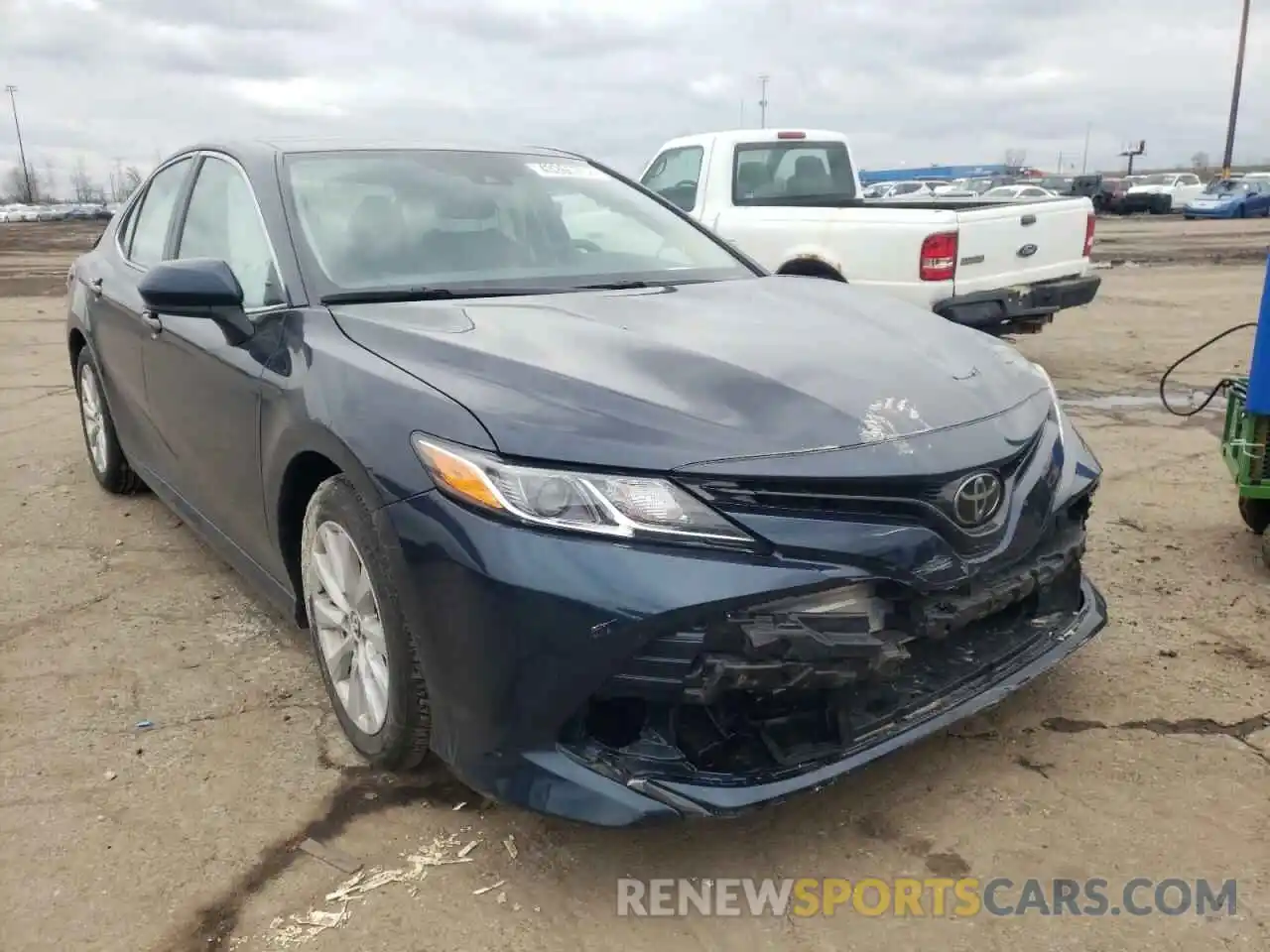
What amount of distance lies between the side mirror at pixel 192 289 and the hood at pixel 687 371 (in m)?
0.30

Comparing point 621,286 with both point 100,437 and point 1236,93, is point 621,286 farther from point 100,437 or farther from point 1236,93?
point 1236,93

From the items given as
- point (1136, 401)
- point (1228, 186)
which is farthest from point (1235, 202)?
point (1136, 401)

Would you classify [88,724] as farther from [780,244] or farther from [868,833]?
[780,244]

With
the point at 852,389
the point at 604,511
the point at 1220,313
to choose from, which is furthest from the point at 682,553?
the point at 1220,313

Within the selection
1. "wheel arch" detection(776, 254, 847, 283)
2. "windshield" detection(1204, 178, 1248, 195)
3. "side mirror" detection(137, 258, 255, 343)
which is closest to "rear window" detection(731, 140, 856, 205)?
"wheel arch" detection(776, 254, 847, 283)

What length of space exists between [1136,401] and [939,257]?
160 cm

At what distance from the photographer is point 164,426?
3742 millimetres

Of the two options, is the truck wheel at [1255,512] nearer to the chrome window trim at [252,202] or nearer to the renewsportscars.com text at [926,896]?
the renewsportscars.com text at [926,896]

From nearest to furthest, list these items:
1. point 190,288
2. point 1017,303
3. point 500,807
Answer: point 500,807
point 190,288
point 1017,303

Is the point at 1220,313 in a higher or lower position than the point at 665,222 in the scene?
lower

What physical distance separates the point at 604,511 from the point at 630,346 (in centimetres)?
61

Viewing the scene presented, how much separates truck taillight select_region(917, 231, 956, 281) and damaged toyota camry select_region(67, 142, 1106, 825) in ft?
13.1

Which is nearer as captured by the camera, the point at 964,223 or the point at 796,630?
the point at 796,630

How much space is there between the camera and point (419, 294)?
9.63 feet
